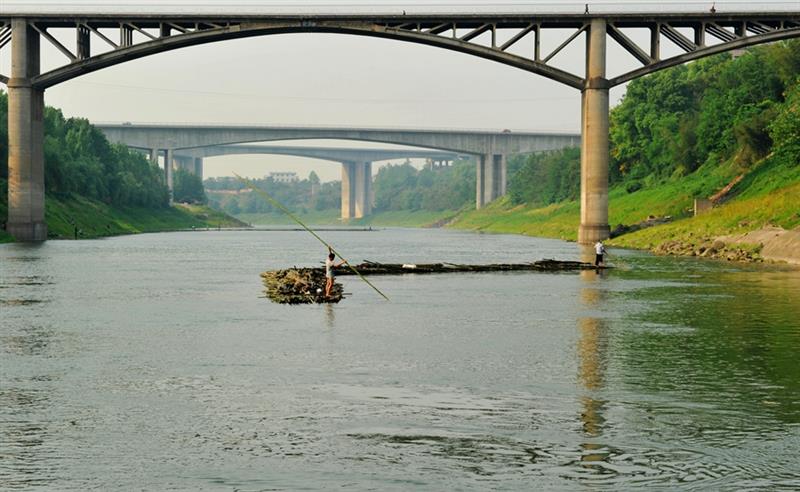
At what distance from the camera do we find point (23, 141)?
9069cm

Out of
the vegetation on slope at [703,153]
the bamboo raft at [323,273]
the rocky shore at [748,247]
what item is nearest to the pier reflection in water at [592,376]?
the bamboo raft at [323,273]

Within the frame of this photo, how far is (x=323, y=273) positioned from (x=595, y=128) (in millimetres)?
42526

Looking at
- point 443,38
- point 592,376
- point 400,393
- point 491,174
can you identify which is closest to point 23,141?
point 443,38

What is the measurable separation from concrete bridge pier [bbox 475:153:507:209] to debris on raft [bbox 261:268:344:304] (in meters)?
150

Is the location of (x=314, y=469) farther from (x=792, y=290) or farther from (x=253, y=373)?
(x=792, y=290)

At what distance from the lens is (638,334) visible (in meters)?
28.8

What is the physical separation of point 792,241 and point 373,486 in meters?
53.9

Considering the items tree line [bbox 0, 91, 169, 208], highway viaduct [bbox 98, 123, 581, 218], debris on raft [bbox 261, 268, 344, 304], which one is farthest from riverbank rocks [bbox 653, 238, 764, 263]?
highway viaduct [bbox 98, 123, 581, 218]

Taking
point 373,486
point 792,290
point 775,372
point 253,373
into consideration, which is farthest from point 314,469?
point 792,290

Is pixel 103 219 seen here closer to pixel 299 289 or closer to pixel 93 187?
pixel 93 187

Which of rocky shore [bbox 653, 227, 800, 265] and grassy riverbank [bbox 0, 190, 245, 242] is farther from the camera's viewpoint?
grassy riverbank [bbox 0, 190, 245, 242]

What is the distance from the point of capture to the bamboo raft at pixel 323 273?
127 ft

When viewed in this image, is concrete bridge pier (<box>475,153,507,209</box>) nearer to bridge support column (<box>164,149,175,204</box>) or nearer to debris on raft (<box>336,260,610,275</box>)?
bridge support column (<box>164,149,175,204</box>)

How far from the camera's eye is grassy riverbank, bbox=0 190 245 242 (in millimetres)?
106225
